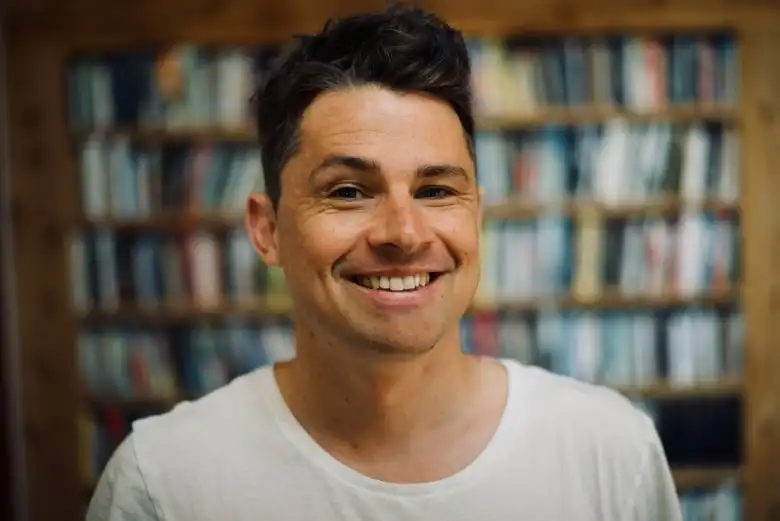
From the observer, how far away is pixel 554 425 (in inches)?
38.2

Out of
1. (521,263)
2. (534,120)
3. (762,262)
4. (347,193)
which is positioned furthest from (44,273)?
(762,262)

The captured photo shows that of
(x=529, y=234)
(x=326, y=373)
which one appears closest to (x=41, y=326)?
(x=529, y=234)

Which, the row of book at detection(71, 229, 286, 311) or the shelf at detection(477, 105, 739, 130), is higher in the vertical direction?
the shelf at detection(477, 105, 739, 130)

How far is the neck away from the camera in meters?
0.91

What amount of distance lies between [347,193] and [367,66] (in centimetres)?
15

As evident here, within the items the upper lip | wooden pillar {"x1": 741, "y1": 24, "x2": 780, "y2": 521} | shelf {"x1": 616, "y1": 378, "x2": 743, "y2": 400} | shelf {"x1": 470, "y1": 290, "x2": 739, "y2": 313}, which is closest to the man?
the upper lip

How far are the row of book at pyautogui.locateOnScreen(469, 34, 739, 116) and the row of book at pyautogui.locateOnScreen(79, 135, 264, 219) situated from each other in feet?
2.63

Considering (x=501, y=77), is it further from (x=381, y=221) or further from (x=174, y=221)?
(x=381, y=221)

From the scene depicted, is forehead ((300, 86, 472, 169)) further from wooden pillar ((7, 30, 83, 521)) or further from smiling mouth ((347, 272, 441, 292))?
wooden pillar ((7, 30, 83, 521))

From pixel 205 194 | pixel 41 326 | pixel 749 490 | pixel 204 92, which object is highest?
pixel 204 92

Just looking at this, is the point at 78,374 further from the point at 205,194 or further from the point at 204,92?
the point at 204,92

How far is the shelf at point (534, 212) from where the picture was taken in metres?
2.39

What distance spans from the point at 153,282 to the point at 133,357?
26 centimetres

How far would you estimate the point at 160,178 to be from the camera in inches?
96.3
